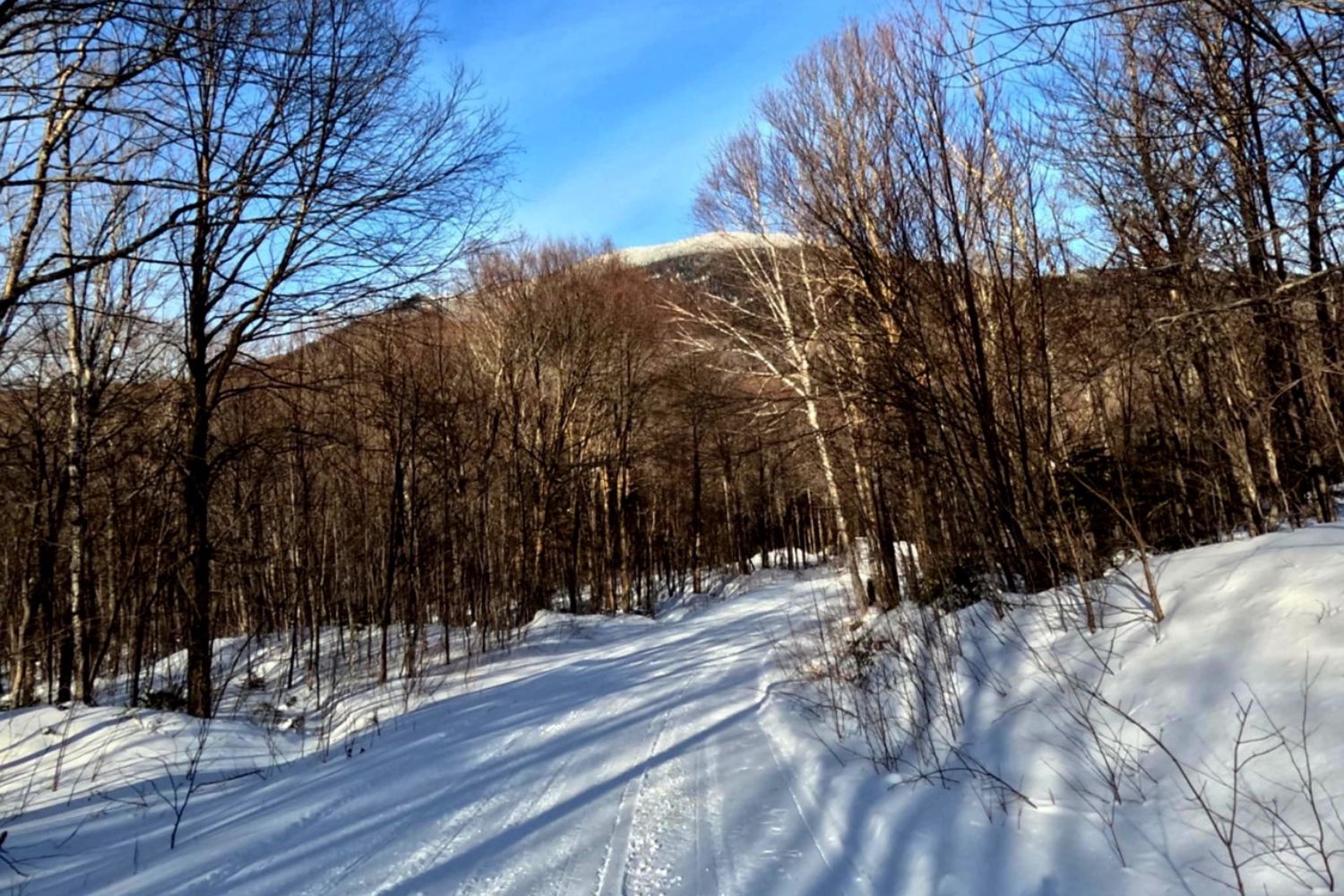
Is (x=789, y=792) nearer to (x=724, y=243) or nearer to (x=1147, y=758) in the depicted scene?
(x=1147, y=758)

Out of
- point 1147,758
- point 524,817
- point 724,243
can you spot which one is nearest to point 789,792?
point 524,817

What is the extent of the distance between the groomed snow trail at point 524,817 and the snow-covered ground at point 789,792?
0.02m

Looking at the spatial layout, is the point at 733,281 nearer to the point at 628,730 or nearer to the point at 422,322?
the point at 422,322

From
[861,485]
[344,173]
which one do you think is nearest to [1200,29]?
[861,485]

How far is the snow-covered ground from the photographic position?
129 inches

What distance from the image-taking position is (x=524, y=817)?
4.52m

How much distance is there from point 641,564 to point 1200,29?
2981 centimetres

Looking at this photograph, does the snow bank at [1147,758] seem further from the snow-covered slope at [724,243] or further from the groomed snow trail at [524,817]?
the snow-covered slope at [724,243]

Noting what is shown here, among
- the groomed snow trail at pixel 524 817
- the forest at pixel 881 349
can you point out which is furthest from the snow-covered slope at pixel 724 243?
the groomed snow trail at pixel 524 817

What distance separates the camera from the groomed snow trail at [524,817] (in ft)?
11.8

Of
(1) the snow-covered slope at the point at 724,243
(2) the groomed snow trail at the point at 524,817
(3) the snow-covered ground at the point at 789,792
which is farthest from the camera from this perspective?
(1) the snow-covered slope at the point at 724,243

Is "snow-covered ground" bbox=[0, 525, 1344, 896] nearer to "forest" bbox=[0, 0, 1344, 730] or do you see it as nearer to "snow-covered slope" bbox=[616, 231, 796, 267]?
"forest" bbox=[0, 0, 1344, 730]

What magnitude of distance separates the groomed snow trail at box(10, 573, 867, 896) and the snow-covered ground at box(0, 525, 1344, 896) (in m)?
0.02

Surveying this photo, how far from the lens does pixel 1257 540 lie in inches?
199
